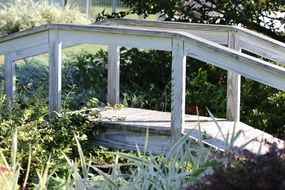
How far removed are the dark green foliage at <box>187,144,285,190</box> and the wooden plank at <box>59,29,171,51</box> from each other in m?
2.81

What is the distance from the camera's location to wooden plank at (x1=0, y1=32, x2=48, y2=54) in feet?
20.3

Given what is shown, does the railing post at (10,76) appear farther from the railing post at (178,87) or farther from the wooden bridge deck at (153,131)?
the railing post at (178,87)

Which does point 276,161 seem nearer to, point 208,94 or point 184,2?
point 208,94

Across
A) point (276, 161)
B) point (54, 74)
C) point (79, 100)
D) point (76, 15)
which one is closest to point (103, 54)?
point (79, 100)

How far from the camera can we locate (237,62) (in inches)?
200

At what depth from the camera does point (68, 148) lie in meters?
5.66

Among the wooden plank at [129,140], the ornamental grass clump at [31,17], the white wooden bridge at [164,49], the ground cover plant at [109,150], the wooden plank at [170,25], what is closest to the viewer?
the ground cover plant at [109,150]

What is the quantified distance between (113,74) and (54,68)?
3.59 feet

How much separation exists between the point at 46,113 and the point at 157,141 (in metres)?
0.90

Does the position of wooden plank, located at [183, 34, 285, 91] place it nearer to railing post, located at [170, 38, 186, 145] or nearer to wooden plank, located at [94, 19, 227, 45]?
railing post, located at [170, 38, 186, 145]

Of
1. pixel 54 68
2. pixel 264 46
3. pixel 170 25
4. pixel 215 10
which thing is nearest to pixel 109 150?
pixel 54 68

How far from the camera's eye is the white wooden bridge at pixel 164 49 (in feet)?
17.1

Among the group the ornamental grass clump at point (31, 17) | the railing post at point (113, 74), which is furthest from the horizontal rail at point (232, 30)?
the ornamental grass clump at point (31, 17)

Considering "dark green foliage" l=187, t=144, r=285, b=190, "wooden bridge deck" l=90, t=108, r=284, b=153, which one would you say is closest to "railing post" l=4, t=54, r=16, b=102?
"wooden bridge deck" l=90, t=108, r=284, b=153
